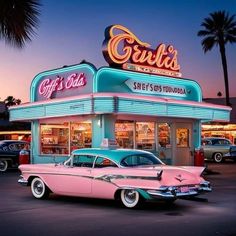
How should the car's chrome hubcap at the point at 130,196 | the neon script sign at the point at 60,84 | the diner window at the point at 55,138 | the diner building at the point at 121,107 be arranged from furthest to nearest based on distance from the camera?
the diner window at the point at 55,138
the neon script sign at the point at 60,84
the diner building at the point at 121,107
the car's chrome hubcap at the point at 130,196

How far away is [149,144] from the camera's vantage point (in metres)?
23.9

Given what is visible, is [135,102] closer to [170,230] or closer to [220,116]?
[220,116]

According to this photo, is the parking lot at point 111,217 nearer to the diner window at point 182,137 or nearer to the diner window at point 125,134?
the diner window at point 125,134

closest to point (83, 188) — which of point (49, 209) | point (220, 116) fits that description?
point (49, 209)

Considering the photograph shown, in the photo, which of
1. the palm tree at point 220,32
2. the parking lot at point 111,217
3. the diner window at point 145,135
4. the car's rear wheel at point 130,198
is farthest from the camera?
the palm tree at point 220,32

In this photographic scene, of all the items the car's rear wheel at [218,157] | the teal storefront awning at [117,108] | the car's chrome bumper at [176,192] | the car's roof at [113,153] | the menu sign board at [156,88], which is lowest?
the car's chrome bumper at [176,192]

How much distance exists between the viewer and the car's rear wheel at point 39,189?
13211mm

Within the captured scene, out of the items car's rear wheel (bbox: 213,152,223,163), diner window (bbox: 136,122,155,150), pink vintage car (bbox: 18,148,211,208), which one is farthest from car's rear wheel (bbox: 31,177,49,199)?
car's rear wheel (bbox: 213,152,223,163)

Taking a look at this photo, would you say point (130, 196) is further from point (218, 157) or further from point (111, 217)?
point (218, 157)

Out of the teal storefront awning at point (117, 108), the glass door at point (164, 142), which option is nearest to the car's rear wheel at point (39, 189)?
the teal storefront awning at point (117, 108)

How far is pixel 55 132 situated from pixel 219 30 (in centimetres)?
3559

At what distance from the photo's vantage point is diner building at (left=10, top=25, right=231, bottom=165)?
2142 centimetres

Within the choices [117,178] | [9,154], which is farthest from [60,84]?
[117,178]

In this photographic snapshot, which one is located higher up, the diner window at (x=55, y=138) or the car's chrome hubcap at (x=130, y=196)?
the diner window at (x=55, y=138)
